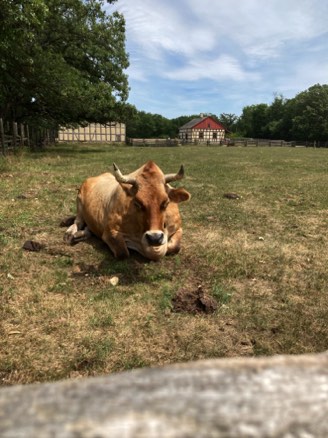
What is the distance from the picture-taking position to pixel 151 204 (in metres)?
5.27

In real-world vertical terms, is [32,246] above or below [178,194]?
below

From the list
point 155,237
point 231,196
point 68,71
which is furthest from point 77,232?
point 68,71

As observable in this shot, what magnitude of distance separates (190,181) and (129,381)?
41.6 feet

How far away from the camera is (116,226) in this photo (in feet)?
19.5

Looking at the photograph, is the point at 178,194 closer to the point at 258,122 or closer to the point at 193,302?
the point at 193,302

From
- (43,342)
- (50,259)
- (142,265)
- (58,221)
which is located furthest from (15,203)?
(43,342)

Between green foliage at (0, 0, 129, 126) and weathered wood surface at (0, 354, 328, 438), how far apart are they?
19352mm

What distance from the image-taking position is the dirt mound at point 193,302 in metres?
4.30

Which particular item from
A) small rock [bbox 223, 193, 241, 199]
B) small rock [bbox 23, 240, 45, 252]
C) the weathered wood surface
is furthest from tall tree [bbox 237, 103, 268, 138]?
→ the weathered wood surface

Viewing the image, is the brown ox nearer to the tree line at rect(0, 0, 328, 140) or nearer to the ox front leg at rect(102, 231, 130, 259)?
the ox front leg at rect(102, 231, 130, 259)

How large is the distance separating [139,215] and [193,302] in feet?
5.19

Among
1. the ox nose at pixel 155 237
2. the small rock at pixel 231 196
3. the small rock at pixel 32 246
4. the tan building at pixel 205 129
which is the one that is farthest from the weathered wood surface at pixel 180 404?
the tan building at pixel 205 129

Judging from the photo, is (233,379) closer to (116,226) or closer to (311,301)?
(311,301)

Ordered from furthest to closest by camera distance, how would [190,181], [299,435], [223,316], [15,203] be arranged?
[190,181] → [15,203] → [223,316] → [299,435]
